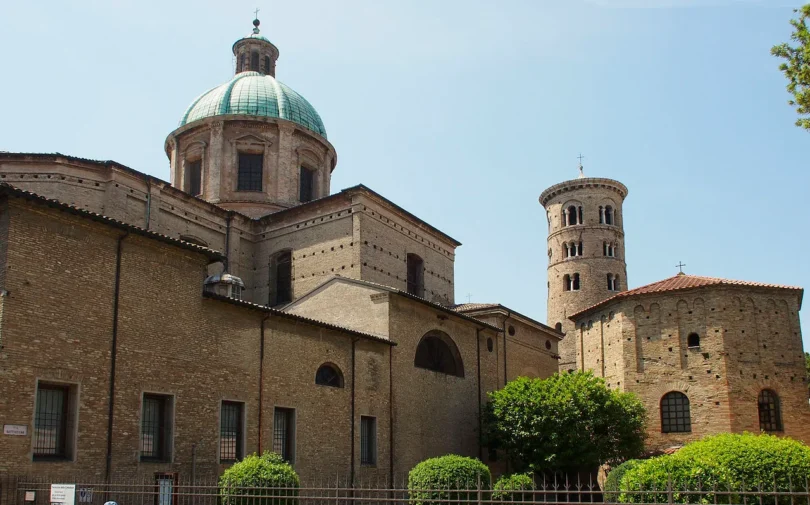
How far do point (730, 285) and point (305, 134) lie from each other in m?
17.6

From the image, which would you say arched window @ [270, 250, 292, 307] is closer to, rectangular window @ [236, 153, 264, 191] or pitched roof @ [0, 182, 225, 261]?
rectangular window @ [236, 153, 264, 191]

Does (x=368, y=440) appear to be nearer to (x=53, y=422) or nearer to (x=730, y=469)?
(x=53, y=422)

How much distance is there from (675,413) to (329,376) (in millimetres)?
15357

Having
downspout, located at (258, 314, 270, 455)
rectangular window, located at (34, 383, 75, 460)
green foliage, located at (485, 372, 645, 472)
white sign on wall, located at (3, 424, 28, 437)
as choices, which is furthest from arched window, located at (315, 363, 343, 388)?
white sign on wall, located at (3, 424, 28, 437)

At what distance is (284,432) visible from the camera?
18.8 m

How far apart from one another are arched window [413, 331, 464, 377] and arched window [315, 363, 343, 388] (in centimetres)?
465

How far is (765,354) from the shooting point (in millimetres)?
29344

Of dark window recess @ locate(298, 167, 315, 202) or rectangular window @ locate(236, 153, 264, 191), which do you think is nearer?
rectangular window @ locate(236, 153, 264, 191)

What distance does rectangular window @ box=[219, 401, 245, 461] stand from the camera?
17125 mm

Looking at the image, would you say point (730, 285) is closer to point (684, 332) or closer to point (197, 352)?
point (684, 332)

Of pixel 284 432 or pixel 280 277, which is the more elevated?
pixel 280 277

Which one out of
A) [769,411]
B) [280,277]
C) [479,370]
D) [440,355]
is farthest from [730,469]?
[280,277]

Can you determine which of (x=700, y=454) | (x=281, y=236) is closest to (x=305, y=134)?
(x=281, y=236)

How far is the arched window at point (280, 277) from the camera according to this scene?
29.1 m
